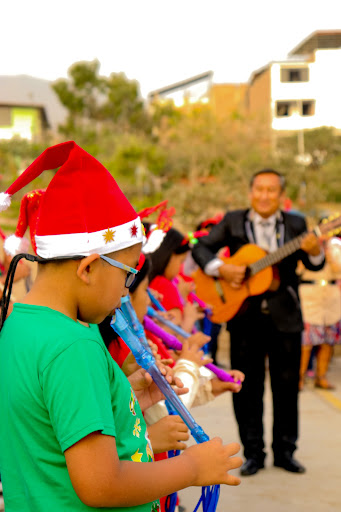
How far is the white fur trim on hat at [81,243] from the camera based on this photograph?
1453 mm

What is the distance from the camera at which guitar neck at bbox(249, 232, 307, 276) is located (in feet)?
14.5

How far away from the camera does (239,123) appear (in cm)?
3184

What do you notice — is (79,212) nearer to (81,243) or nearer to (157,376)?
(81,243)

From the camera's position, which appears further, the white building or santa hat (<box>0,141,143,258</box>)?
the white building

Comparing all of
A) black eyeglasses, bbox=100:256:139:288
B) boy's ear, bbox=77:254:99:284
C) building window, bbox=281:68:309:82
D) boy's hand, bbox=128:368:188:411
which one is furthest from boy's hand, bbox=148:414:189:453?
building window, bbox=281:68:309:82

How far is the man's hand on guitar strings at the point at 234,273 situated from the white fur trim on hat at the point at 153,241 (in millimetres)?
1216

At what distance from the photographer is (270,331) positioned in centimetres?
454

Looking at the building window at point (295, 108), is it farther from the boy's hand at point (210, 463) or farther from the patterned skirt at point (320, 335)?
the boy's hand at point (210, 463)

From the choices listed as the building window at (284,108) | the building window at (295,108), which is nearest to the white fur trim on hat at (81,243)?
the building window at (295,108)

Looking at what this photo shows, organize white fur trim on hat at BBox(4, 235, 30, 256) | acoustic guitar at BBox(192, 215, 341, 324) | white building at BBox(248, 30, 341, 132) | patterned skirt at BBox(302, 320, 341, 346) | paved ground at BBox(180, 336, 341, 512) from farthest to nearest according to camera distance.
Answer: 1. white building at BBox(248, 30, 341, 132)
2. patterned skirt at BBox(302, 320, 341, 346)
3. acoustic guitar at BBox(192, 215, 341, 324)
4. paved ground at BBox(180, 336, 341, 512)
5. white fur trim on hat at BBox(4, 235, 30, 256)

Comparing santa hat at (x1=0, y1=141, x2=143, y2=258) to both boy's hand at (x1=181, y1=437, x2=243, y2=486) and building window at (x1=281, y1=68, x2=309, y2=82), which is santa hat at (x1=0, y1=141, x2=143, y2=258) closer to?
boy's hand at (x1=181, y1=437, x2=243, y2=486)

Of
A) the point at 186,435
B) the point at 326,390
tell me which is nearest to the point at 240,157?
the point at 326,390

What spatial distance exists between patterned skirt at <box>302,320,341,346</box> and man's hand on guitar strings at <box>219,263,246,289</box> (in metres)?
2.51

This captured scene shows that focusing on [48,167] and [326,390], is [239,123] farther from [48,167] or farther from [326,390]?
[48,167]
